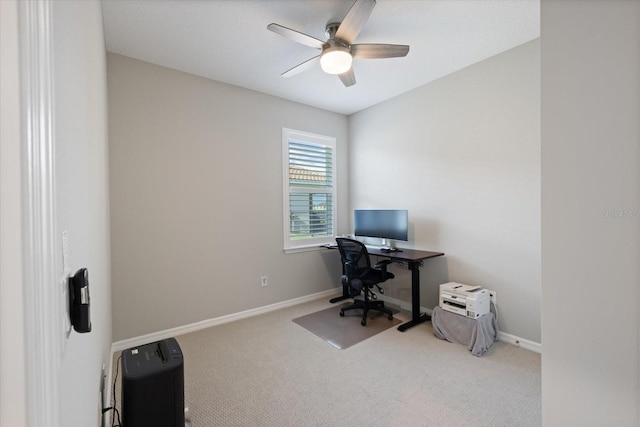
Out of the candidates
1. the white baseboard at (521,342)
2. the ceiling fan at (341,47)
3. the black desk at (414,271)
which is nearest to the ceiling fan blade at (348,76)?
the ceiling fan at (341,47)

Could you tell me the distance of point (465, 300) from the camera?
9.13ft

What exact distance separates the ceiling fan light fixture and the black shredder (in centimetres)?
225

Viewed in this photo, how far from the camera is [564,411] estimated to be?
114 centimetres

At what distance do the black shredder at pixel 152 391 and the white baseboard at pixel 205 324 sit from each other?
170cm

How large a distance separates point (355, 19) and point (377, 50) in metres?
0.39

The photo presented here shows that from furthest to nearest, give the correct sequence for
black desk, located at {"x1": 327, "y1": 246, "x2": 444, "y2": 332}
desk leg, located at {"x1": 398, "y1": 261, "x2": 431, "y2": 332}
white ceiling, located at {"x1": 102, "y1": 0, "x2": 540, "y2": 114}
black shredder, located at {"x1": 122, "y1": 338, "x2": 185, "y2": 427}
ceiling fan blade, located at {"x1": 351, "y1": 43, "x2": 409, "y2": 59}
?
1. desk leg, located at {"x1": 398, "y1": 261, "x2": 431, "y2": 332}
2. black desk, located at {"x1": 327, "y1": 246, "x2": 444, "y2": 332}
3. ceiling fan blade, located at {"x1": 351, "y1": 43, "x2": 409, "y2": 59}
4. white ceiling, located at {"x1": 102, "y1": 0, "x2": 540, "y2": 114}
5. black shredder, located at {"x1": 122, "y1": 338, "x2": 185, "y2": 427}

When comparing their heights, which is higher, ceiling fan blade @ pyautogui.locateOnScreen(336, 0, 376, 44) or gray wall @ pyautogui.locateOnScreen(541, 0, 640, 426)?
ceiling fan blade @ pyautogui.locateOnScreen(336, 0, 376, 44)

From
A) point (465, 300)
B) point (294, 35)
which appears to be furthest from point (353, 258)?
point (294, 35)

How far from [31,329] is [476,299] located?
3.06 m

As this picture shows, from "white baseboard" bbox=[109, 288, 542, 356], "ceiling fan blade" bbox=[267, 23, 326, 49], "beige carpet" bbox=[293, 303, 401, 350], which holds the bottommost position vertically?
"beige carpet" bbox=[293, 303, 401, 350]

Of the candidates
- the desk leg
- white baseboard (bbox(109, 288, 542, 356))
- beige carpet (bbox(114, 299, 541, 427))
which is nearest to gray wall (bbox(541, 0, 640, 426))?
beige carpet (bbox(114, 299, 541, 427))

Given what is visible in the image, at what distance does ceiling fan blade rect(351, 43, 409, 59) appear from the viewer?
7.27ft

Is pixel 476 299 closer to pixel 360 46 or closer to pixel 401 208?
pixel 401 208

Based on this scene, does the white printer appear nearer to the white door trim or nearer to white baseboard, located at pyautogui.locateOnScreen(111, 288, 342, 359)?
white baseboard, located at pyautogui.locateOnScreen(111, 288, 342, 359)
